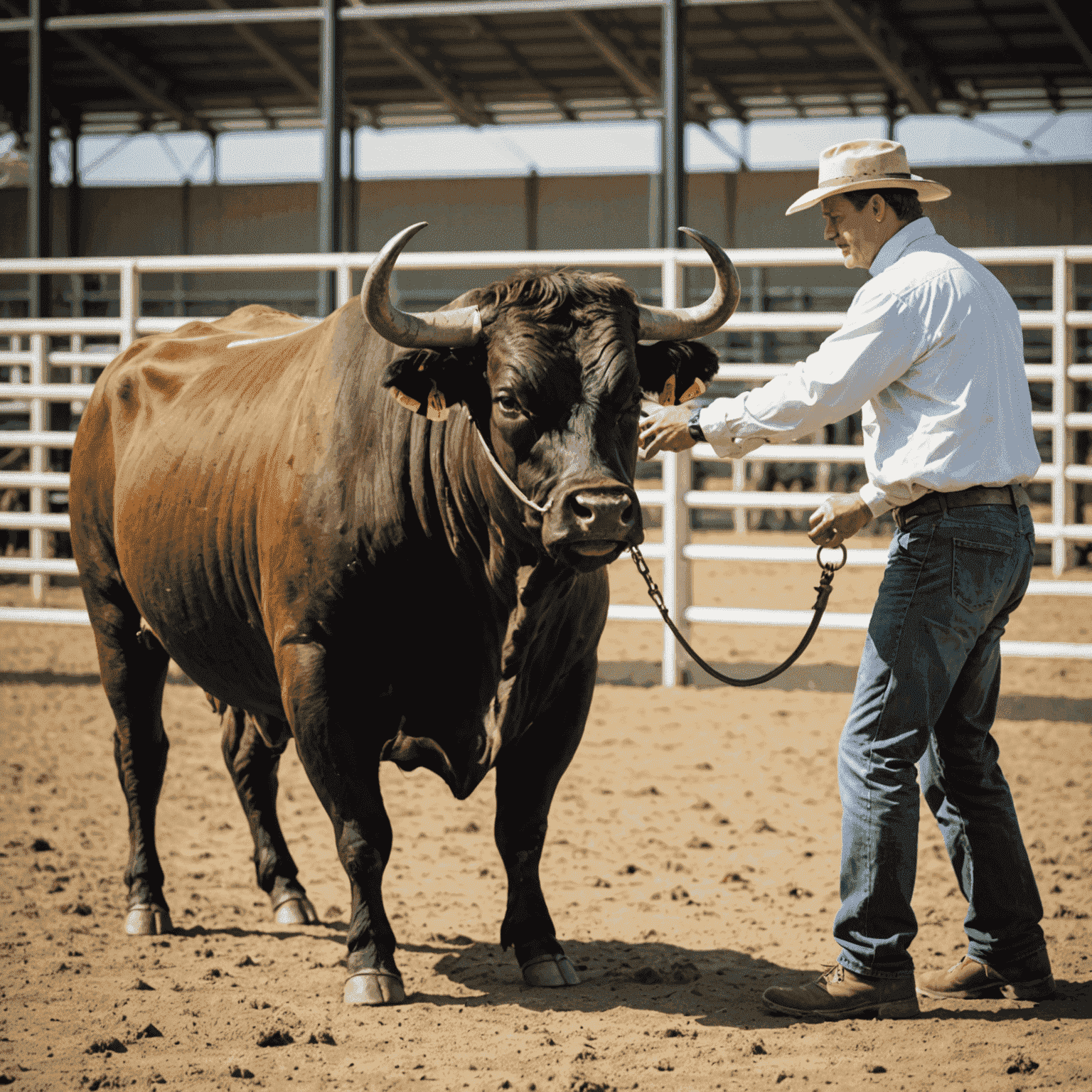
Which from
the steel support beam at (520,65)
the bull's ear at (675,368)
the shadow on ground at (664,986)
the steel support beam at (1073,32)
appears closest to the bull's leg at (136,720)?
the shadow on ground at (664,986)

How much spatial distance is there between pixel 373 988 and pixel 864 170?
2.53 meters

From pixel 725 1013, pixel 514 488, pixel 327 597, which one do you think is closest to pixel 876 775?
pixel 725 1013

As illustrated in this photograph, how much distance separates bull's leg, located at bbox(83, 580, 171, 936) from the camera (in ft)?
15.4

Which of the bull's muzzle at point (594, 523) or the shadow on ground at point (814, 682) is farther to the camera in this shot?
the shadow on ground at point (814, 682)

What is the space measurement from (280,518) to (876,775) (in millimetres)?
1808

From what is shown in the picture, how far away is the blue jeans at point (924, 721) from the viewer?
3402 mm

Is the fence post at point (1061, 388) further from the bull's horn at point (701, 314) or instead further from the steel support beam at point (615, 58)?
the steel support beam at point (615, 58)

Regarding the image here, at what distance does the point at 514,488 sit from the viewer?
11.6 ft

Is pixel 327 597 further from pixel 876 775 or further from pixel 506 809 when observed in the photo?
pixel 876 775

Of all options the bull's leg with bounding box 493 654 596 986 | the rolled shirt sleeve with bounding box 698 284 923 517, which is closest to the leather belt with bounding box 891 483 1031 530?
the rolled shirt sleeve with bounding box 698 284 923 517

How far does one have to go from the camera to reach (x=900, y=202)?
3590 mm

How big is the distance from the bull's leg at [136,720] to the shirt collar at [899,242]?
114 inches

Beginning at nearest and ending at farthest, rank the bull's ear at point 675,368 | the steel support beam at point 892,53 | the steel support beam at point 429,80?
1. the bull's ear at point 675,368
2. the steel support beam at point 892,53
3. the steel support beam at point 429,80

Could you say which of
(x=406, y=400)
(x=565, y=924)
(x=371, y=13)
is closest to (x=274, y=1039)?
(x=565, y=924)
